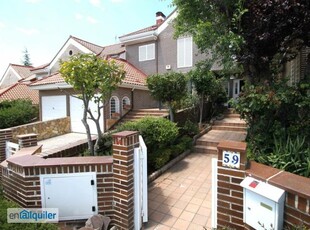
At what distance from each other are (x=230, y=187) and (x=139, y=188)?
1547 mm

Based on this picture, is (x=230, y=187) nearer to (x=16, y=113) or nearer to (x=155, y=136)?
(x=155, y=136)

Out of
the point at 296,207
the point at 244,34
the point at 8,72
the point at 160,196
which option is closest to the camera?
the point at 296,207

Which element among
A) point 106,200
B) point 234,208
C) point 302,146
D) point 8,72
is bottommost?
point 106,200

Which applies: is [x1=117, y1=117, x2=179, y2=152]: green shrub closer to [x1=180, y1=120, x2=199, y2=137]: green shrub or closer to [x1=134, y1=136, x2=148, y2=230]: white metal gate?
[x1=134, y1=136, x2=148, y2=230]: white metal gate

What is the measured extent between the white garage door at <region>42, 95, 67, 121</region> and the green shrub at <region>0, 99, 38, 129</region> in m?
1.69

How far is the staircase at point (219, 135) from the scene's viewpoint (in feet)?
25.9

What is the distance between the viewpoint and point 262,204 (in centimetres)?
237

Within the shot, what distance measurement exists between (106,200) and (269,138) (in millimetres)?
4082

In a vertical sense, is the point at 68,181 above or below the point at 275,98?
below

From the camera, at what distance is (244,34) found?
577 centimetres

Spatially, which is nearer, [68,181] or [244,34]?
[68,181]

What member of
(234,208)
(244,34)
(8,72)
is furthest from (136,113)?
(8,72)

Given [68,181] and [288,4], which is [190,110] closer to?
[288,4]

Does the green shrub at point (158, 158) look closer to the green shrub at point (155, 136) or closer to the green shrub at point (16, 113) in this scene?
the green shrub at point (155, 136)
